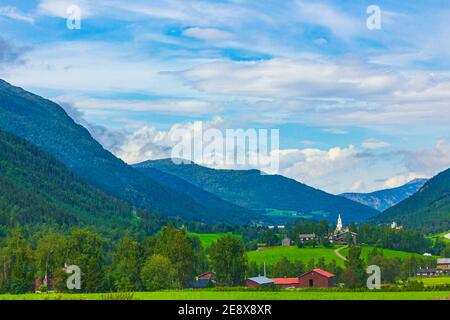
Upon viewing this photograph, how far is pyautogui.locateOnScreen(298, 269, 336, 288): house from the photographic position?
13725 centimetres

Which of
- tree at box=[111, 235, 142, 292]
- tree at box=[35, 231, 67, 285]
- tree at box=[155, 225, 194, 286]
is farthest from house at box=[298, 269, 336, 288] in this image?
tree at box=[35, 231, 67, 285]

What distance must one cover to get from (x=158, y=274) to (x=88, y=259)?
11359 millimetres

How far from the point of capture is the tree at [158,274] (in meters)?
119

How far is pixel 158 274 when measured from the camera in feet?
394

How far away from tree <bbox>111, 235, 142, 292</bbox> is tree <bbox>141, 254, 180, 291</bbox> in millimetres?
2367

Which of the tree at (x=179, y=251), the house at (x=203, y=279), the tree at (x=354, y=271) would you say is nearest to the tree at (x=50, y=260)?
the tree at (x=179, y=251)

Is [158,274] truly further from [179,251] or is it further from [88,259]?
[179,251]

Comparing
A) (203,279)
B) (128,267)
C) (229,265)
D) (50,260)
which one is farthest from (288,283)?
(50,260)

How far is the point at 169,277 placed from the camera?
12025 centimetres

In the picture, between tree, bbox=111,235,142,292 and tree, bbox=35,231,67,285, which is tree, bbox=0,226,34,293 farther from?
tree, bbox=111,235,142,292
